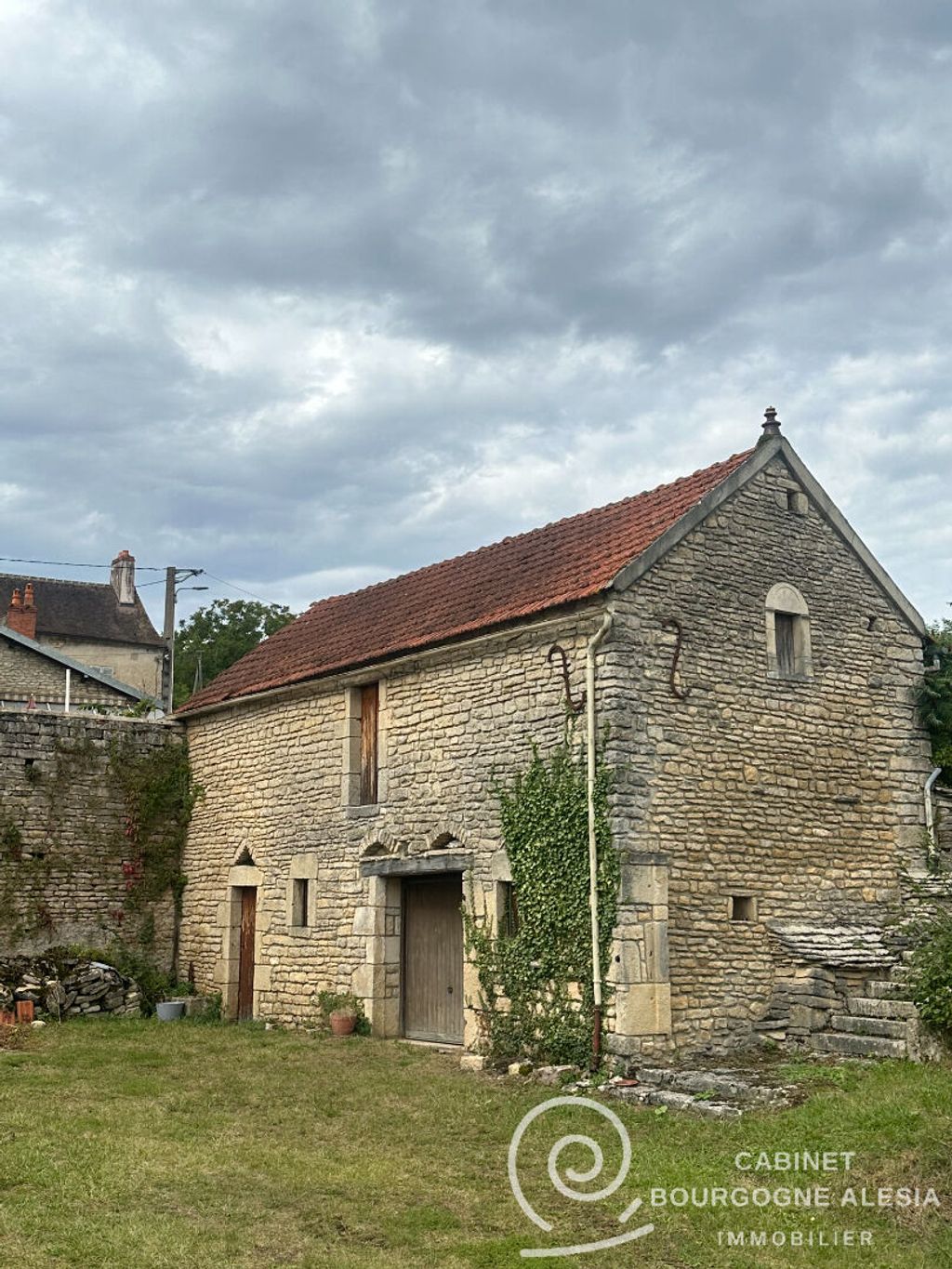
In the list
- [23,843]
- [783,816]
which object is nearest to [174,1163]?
[783,816]

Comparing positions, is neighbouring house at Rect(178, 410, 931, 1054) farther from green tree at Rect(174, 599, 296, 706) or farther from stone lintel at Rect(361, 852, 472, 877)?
green tree at Rect(174, 599, 296, 706)

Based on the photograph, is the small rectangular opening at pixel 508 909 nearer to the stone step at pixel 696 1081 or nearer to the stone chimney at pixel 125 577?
the stone step at pixel 696 1081

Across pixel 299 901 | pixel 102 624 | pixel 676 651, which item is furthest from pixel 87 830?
pixel 102 624

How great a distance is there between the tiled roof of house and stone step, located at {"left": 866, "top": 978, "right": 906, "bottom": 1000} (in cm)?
2695

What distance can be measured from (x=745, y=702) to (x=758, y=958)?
8.22 feet

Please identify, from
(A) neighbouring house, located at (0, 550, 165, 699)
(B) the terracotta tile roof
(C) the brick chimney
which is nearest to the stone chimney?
(A) neighbouring house, located at (0, 550, 165, 699)

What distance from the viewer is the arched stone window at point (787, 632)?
12.6 meters

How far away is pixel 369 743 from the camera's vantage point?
14.3m

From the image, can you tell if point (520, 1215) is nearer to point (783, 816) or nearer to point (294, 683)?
point (783, 816)

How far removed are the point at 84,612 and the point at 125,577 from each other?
1.94 metres

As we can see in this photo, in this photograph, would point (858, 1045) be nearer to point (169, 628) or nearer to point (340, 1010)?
point (340, 1010)

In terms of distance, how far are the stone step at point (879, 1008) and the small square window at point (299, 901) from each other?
6819 millimetres

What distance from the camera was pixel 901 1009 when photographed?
10.3 meters

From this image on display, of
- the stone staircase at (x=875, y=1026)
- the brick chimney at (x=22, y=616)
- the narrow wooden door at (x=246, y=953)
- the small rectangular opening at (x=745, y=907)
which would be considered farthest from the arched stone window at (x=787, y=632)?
the brick chimney at (x=22, y=616)
